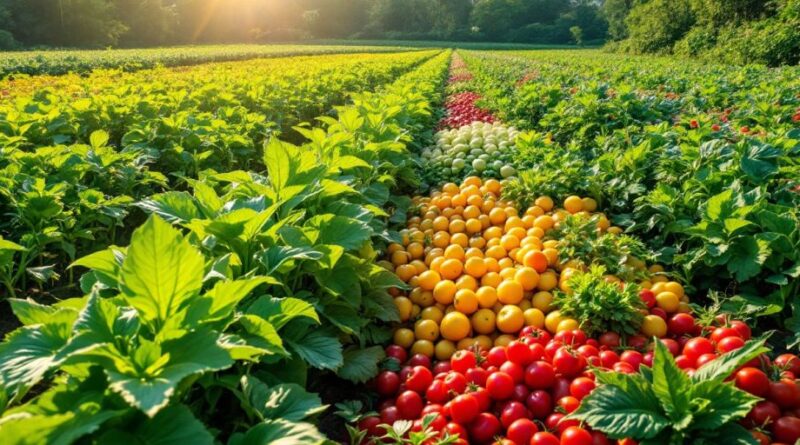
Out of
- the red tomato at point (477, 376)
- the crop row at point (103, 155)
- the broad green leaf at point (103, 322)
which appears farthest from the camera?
the crop row at point (103, 155)

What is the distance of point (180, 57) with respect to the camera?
30203 millimetres

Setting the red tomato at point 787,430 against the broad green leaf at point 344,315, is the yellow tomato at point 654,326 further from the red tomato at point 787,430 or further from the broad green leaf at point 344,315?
the broad green leaf at point 344,315

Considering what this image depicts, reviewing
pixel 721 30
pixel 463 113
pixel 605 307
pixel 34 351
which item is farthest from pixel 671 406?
pixel 721 30

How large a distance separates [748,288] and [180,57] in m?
33.0

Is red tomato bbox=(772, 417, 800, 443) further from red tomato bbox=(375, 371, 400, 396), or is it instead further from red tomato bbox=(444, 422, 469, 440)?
red tomato bbox=(375, 371, 400, 396)

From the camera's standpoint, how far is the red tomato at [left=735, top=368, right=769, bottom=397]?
7.34ft

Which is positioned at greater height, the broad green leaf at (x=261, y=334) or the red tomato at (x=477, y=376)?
the broad green leaf at (x=261, y=334)

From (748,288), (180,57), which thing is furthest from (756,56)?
(180,57)

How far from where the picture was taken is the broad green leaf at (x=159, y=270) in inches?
65.1

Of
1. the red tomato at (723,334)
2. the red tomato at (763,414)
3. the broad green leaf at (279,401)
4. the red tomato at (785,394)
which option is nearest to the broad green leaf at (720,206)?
the red tomato at (723,334)

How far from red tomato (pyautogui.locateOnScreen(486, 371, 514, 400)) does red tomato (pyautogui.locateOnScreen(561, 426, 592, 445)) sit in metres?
0.44

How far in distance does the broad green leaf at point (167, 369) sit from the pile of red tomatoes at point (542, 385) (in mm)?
1003

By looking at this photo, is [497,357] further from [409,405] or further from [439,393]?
[409,405]

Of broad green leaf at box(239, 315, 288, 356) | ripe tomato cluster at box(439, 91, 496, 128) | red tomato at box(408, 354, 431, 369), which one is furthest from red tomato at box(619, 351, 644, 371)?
ripe tomato cluster at box(439, 91, 496, 128)
